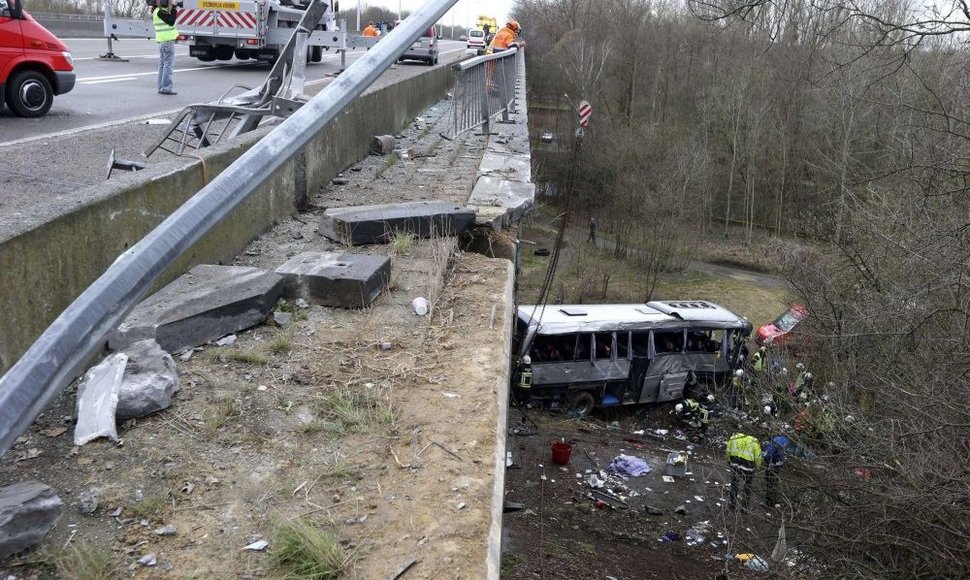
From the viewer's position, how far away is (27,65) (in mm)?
10672

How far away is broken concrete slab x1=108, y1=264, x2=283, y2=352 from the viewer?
390 centimetres

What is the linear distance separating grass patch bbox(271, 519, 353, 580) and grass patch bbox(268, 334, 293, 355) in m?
1.60

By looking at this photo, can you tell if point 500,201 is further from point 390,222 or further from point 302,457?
point 302,457

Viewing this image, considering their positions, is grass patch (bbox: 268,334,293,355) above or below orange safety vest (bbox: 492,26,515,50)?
below

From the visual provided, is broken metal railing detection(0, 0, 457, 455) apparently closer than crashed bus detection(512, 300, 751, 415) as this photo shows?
Yes

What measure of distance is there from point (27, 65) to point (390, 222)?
7.41 meters

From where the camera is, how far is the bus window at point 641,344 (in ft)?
62.4

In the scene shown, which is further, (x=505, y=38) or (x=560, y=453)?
(x=505, y=38)

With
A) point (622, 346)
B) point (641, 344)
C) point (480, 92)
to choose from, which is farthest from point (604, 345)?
point (480, 92)

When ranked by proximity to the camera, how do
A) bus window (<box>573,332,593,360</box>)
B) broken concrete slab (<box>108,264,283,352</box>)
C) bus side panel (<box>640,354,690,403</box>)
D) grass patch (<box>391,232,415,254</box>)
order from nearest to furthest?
broken concrete slab (<box>108,264,283,352</box>) → grass patch (<box>391,232,415,254</box>) → bus window (<box>573,332,593,360</box>) → bus side panel (<box>640,354,690,403</box>)

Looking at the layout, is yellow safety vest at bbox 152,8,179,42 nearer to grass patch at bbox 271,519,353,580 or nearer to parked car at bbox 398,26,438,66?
parked car at bbox 398,26,438,66

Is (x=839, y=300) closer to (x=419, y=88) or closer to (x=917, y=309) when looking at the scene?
(x=917, y=309)

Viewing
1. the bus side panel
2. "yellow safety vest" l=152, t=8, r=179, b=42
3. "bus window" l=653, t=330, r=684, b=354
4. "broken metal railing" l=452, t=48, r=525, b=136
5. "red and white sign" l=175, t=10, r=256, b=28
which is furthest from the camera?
"red and white sign" l=175, t=10, r=256, b=28

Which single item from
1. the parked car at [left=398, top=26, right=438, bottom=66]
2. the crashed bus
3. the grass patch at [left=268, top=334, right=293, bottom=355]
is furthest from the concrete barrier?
the parked car at [left=398, top=26, right=438, bottom=66]
